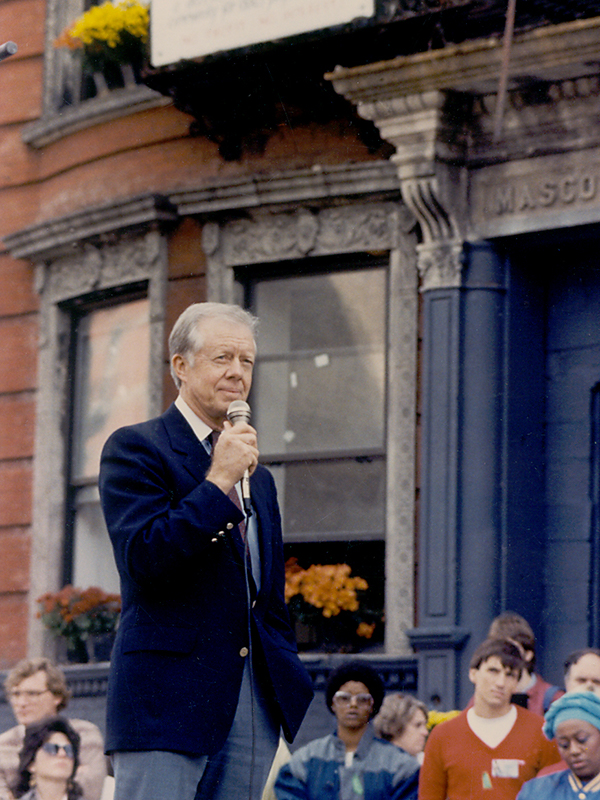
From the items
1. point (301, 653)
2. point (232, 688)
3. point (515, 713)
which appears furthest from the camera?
point (301, 653)

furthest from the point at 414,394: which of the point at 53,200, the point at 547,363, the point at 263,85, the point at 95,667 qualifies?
the point at 53,200

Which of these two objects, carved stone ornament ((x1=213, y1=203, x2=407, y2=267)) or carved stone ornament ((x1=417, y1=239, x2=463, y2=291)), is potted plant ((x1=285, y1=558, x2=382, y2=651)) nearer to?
carved stone ornament ((x1=417, y1=239, x2=463, y2=291))

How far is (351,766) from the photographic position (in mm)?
7574

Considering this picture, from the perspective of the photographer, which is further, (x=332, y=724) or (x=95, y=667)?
(x=95, y=667)

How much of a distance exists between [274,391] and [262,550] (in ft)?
21.8

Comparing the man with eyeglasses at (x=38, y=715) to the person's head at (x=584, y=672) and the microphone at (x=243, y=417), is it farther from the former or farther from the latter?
the microphone at (x=243, y=417)

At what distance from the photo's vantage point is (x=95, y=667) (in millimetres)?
10969

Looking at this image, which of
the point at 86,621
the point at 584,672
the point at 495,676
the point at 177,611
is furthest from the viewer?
the point at 86,621

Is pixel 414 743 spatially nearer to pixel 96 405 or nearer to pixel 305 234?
pixel 305 234

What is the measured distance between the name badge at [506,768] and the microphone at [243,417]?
3.25m

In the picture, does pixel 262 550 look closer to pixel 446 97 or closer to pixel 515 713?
pixel 515 713

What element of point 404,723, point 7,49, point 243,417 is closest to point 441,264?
point 404,723

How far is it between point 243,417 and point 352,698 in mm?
4238

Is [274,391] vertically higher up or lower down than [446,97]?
lower down
